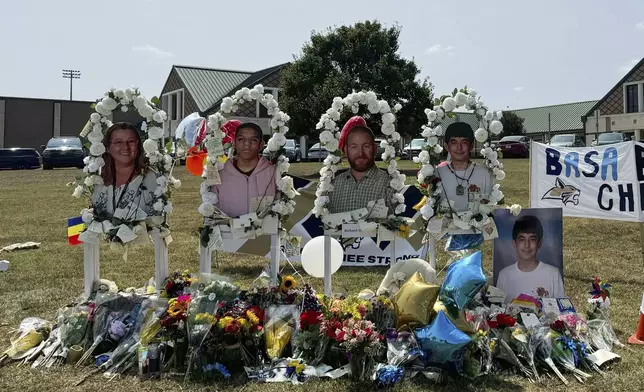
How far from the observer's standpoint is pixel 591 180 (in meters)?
7.25

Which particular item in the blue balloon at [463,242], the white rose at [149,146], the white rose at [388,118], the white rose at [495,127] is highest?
the white rose at [388,118]

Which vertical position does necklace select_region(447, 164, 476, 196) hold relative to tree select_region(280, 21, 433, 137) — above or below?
below

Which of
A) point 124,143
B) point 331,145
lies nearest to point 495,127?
point 331,145

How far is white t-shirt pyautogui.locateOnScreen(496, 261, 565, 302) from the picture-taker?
5.16 meters

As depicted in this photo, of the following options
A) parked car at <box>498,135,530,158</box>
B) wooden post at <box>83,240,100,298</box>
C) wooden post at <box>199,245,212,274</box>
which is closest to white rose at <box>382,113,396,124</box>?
wooden post at <box>199,245,212,274</box>

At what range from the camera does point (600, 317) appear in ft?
15.9

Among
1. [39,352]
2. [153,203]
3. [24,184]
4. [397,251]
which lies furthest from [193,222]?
[24,184]

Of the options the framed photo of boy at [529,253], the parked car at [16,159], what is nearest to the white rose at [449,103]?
the framed photo of boy at [529,253]

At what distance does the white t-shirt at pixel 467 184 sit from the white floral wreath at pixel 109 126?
2.72m

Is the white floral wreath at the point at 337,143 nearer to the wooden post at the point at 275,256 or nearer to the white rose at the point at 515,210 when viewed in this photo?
the wooden post at the point at 275,256

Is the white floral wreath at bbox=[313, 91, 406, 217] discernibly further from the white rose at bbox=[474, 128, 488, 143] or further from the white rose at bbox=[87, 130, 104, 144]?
the white rose at bbox=[87, 130, 104, 144]

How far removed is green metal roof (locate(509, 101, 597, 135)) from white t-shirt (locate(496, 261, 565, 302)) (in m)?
39.5

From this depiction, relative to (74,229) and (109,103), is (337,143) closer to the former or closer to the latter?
(109,103)

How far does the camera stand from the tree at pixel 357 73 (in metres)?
22.5
